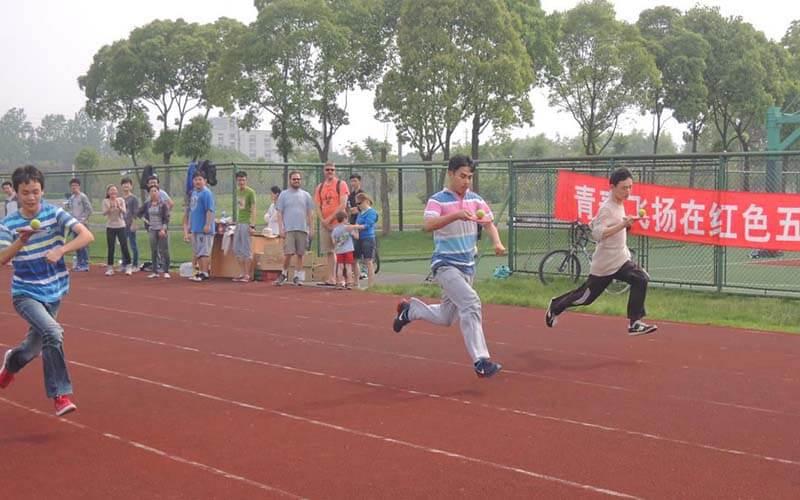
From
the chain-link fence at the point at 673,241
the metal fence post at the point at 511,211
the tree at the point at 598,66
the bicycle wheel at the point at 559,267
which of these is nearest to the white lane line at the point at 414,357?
the chain-link fence at the point at 673,241

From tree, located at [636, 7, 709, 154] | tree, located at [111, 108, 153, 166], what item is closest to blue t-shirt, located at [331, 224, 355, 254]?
tree, located at [636, 7, 709, 154]

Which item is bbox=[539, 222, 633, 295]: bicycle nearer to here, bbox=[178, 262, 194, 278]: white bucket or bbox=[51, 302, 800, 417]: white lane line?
bbox=[51, 302, 800, 417]: white lane line

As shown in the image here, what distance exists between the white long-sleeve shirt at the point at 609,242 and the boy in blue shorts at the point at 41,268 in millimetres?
5860

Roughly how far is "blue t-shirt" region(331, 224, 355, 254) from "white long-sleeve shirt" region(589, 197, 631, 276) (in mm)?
7033

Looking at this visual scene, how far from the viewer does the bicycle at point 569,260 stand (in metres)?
17.8

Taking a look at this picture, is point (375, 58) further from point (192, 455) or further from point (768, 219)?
point (192, 455)

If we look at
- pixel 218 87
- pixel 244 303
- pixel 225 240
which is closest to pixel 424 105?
pixel 218 87

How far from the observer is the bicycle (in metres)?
17.8

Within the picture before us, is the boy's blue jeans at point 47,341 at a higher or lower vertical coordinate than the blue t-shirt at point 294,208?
lower

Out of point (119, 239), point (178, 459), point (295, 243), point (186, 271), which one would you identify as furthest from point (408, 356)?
point (119, 239)

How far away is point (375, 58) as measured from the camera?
129ft

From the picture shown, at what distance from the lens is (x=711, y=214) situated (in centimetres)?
1574

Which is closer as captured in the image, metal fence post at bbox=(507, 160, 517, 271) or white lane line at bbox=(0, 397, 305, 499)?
white lane line at bbox=(0, 397, 305, 499)

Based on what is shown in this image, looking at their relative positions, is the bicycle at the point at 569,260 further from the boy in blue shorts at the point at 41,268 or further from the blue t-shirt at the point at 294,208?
the boy in blue shorts at the point at 41,268
